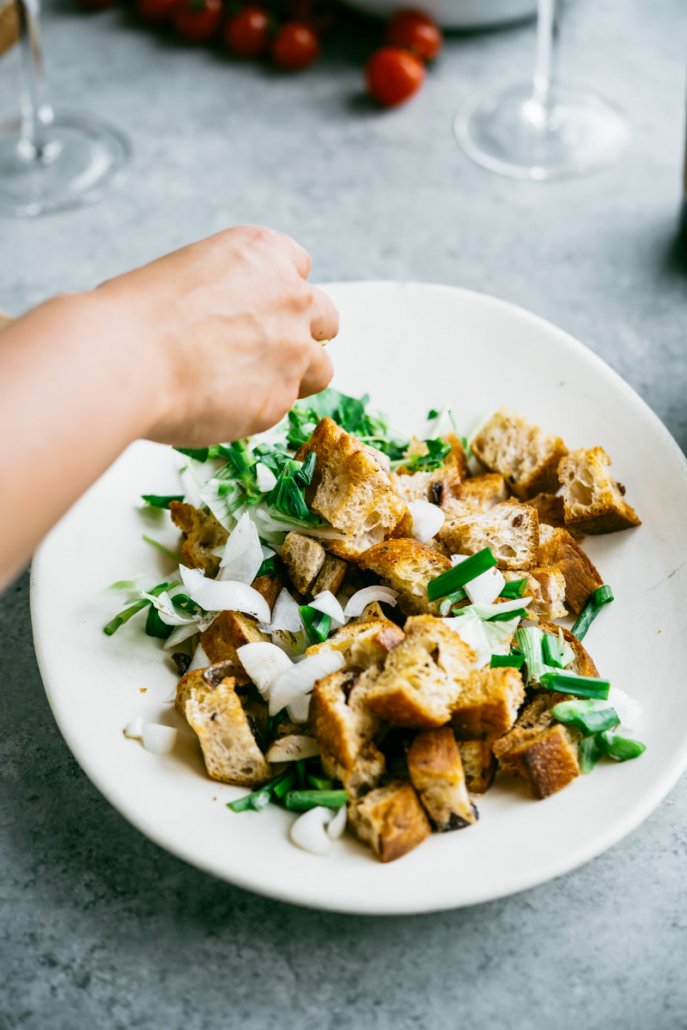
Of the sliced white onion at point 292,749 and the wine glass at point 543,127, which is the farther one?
the wine glass at point 543,127

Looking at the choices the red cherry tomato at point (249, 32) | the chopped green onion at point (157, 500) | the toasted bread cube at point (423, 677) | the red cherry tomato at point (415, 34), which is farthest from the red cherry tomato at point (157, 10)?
the toasted bread cube at point (423, 677)

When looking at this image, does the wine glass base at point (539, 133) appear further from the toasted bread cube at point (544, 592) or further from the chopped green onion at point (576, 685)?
the chopped green onion at point (576, 685)

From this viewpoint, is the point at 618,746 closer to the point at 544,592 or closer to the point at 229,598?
the point at 544,592

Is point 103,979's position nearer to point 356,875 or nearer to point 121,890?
point 121,890

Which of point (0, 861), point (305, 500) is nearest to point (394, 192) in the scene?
point (305, 500)

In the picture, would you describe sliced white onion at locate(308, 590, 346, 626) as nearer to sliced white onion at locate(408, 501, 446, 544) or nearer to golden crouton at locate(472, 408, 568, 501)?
sliced white onion at locate(408, 501, 446, 544)

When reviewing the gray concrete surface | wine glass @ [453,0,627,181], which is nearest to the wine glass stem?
the gray concrete surface

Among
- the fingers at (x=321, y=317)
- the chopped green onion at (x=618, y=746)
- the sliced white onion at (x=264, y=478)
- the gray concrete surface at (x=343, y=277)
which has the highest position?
the fingers at (x=321, y=317)
